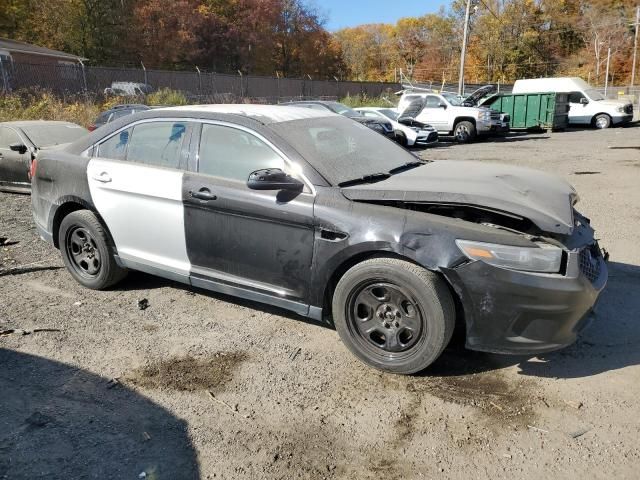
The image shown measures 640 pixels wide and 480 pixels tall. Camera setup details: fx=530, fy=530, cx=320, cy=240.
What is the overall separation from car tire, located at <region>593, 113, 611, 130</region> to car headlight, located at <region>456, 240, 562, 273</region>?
81.8 feet

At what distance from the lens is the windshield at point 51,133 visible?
28.7ft

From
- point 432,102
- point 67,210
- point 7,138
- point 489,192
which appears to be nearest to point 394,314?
point 489,192

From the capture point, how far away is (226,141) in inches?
156

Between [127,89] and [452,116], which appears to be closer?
[452,116]

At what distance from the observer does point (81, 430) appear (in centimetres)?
287

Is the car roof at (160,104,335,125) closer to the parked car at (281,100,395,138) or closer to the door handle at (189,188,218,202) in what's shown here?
the door handle at (189,188,218,202)

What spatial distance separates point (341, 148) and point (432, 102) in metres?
17.7

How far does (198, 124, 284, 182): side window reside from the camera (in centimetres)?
380

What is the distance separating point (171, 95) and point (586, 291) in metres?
22.8

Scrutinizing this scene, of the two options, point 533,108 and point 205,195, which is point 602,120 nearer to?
point 533,108

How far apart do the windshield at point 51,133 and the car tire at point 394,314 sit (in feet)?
24.0

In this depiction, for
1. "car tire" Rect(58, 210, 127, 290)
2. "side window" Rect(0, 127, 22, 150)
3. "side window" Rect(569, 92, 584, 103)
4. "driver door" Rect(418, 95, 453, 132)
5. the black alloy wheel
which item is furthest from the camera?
"side window" Rect(569, 92, 584, 103)

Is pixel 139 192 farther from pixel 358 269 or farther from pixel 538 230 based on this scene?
pixel 538 230

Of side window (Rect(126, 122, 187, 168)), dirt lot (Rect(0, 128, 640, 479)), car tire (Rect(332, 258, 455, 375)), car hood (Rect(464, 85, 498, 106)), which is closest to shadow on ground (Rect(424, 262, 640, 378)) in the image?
dirt lot (Rect(0, 128, 640, 479))
